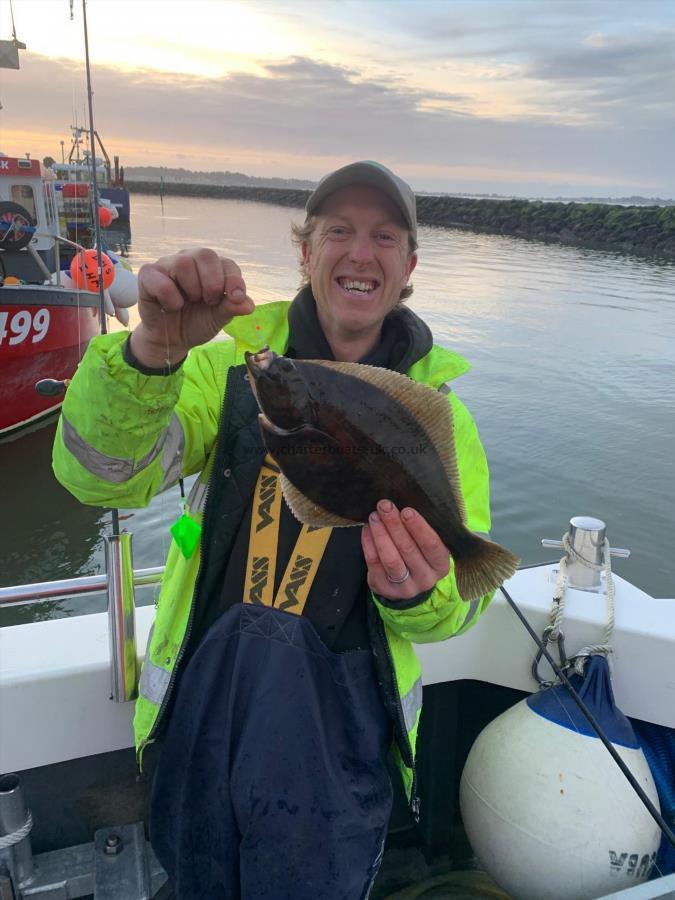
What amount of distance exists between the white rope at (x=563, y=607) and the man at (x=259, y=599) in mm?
833

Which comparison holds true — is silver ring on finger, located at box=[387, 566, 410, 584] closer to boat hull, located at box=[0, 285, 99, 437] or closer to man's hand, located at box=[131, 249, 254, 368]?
man's hand, located at box=[131, 249, 254, 368]

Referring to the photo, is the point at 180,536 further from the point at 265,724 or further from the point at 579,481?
the point at 579,481

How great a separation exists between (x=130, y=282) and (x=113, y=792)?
12.1 m

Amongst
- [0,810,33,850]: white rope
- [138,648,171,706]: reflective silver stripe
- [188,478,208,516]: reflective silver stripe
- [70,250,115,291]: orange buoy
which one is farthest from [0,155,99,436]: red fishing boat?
[138,648,171,706]: reflective silver stripe

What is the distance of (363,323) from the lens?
95.3 inches

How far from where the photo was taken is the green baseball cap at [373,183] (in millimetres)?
2396

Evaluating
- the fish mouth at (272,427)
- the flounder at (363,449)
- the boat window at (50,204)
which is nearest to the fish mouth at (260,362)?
the flounder at (363,449)

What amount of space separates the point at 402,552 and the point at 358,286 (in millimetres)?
1040

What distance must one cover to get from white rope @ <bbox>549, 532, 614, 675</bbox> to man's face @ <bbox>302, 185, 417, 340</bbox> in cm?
165

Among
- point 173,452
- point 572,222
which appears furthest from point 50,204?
point 572,222

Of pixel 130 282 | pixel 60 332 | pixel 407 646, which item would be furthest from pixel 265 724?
pixel 130 282

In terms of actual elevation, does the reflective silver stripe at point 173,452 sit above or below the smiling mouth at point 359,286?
below

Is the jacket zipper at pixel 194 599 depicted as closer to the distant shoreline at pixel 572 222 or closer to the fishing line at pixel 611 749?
the fishing line at pixel 611 749

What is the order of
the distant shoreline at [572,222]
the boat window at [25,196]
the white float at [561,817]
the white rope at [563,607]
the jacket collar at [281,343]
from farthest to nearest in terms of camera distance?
the distant shoreline at [572,222], the boat window at [25,196], the white rope at [563,607], the white float at [561,817], the jacket collar at [281,343]
